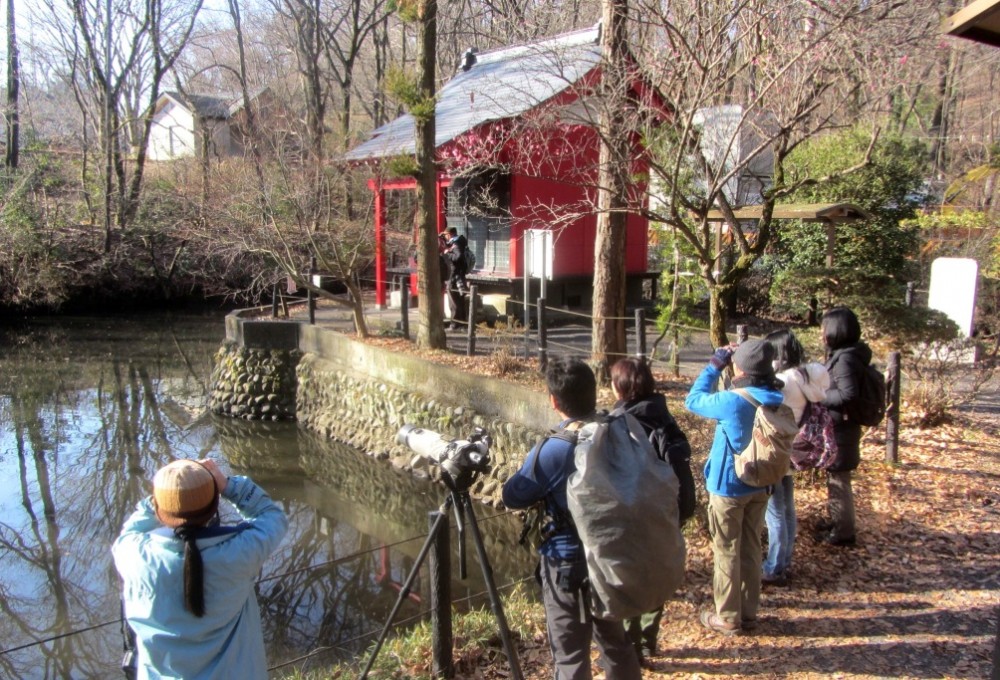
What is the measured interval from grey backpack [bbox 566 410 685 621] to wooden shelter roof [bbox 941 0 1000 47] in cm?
189

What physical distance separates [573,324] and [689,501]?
10.8m

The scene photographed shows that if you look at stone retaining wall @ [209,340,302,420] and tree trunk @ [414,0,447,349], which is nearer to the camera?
tree trunk @ [414,0,447,349]

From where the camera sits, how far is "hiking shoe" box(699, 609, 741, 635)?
3707mm

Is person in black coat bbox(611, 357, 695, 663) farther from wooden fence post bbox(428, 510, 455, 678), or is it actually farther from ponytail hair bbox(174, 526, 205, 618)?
ponytail hair bbox(174, 526, 205, 618)

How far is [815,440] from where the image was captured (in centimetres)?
437

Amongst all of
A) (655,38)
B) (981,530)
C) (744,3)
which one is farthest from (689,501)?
(655,38)

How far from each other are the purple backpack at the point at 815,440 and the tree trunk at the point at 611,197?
2469mm

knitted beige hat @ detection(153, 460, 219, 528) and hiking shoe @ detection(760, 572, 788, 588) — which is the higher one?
knitted beige hat @ detection(153, 460, 219, 528)

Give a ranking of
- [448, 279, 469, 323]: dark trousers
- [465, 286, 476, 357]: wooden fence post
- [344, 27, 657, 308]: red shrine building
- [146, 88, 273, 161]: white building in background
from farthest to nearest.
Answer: [146, 88, 273, 161]: white building in background, [448, 279, 469, 323]: dark trousers, [344, 27, 657, 308]: red shrine building, [465, 286, 476, 357]: wooden fence post

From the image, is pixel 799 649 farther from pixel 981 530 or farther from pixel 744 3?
pixel 744 3

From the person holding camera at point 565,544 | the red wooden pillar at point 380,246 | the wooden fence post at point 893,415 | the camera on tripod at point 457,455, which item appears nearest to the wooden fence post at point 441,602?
the camera on tripod at point 457,455

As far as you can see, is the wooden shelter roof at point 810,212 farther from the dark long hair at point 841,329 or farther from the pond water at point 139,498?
the dark long hair at point 841,329

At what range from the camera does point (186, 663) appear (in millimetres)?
2279

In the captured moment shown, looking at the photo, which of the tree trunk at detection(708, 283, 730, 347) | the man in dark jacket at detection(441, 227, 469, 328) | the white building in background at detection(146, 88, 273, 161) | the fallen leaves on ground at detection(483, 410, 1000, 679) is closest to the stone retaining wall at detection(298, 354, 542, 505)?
the man in dark jacket at detection(441, 227, 469, 328)
